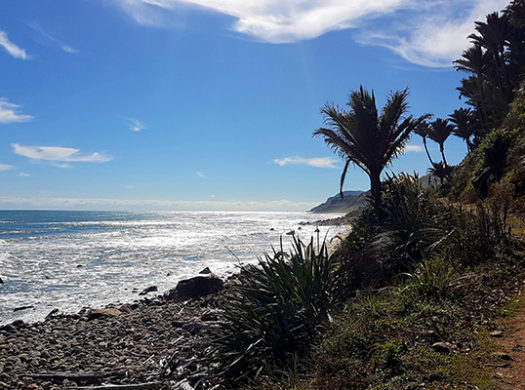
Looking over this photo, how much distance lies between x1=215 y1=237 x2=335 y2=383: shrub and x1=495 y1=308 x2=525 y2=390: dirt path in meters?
2.24

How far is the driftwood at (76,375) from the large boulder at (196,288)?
7.21 meters

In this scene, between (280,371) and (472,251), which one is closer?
(280,371)

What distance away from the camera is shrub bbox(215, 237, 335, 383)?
5.02 m

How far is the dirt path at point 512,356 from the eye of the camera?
10.7 feet

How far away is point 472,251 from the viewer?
6.75 m

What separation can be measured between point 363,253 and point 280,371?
461 centimetres

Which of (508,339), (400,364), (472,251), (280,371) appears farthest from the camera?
(472,251)

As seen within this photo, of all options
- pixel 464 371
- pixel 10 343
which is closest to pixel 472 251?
pixel 464 371

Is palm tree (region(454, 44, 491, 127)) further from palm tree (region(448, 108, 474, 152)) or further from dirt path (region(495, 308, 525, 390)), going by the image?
dirt path (region(495, 308, 525, 390))

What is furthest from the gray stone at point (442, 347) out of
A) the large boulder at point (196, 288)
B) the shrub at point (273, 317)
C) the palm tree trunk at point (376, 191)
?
the large boulder at point (196, 288)

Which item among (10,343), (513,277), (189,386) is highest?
(513,277)

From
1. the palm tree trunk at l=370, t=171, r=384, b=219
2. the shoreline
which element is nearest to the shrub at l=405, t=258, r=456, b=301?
the shoreline

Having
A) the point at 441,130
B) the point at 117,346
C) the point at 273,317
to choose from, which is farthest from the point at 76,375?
the point at 441,130

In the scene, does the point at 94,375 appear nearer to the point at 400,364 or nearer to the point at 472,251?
the point at 400,364
